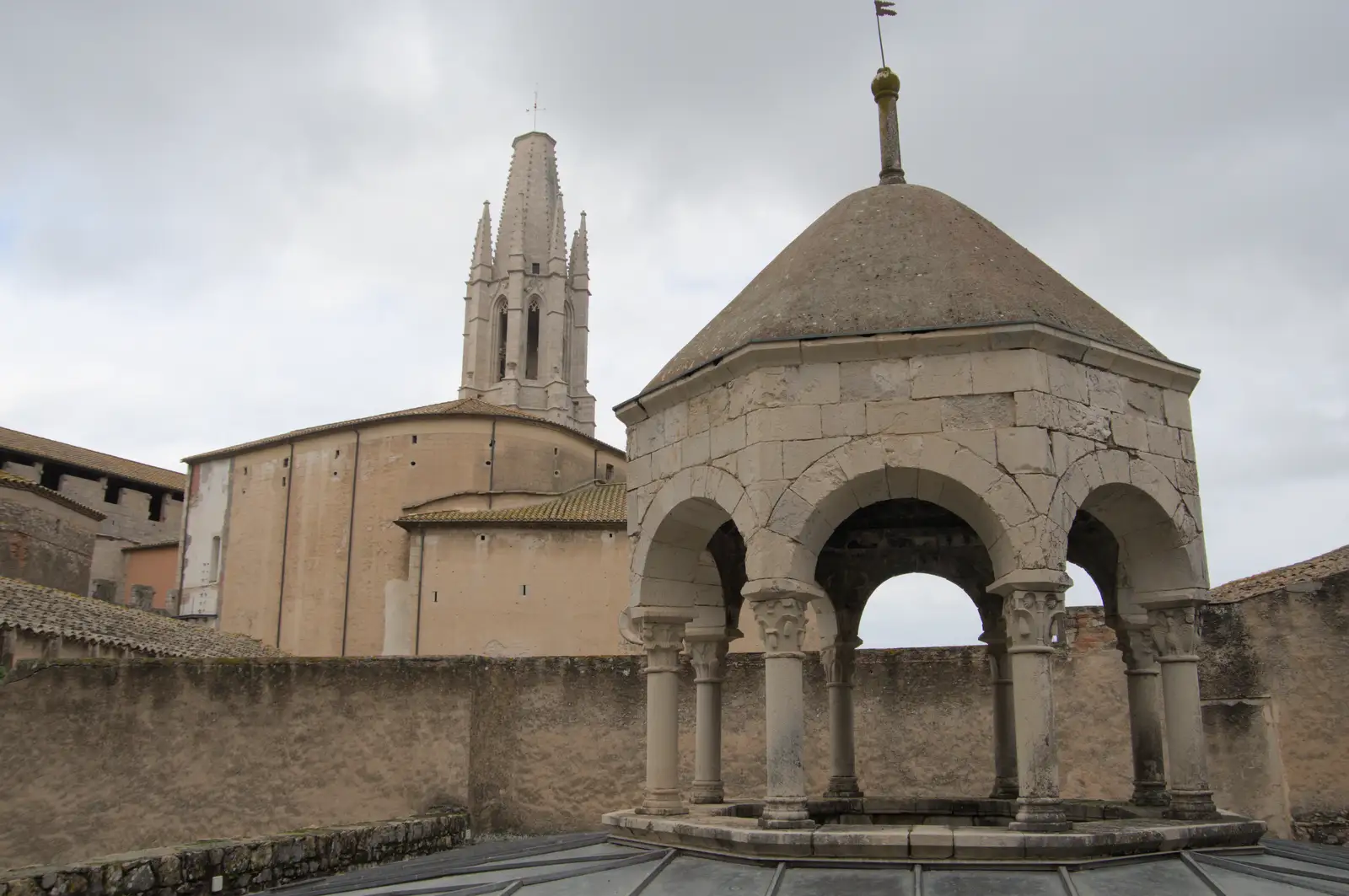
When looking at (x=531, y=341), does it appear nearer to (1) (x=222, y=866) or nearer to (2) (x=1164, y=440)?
(1) (x=222, y=866)

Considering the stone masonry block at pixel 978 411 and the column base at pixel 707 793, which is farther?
the column base at pixel 707 793

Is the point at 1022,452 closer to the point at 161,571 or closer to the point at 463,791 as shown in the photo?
the point at 463,791

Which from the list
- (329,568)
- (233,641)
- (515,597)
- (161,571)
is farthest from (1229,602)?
(161,571)

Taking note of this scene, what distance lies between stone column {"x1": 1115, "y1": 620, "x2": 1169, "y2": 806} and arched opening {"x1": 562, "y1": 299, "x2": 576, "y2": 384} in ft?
171

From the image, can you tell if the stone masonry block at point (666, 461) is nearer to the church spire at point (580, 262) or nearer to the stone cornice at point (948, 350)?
the stone cornice at point (948, 350)

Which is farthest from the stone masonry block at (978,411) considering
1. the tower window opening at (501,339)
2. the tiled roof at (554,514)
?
the tower window opening at (501,339)

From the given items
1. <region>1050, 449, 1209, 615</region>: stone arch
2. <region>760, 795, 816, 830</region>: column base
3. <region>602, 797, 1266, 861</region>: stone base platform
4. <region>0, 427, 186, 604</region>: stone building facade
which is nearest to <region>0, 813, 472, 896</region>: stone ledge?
<region>602, 797, 1266, 861</region>: stone base platform

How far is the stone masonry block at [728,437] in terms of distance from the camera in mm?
7578

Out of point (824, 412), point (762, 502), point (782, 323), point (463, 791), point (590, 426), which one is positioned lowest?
point (463, 791)

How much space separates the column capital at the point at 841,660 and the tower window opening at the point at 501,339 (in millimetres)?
51131

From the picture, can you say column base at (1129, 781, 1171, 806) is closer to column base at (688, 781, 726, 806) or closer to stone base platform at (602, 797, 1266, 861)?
stone base platform at (602, 797, 1266, 861)

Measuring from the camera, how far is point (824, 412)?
288 inches

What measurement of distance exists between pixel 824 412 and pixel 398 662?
12.7 metres

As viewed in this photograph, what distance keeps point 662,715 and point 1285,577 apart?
10.7 m
